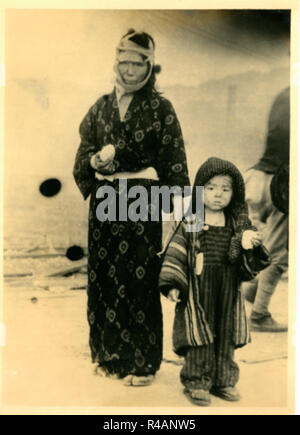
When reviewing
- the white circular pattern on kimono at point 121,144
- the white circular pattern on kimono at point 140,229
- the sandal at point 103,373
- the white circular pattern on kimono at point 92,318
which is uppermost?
the white circular pattern on kimono at point 121,144

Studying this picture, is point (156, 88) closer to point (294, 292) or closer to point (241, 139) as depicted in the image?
point (241, 139)

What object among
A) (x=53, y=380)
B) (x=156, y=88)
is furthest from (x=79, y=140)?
(x=53, y=380)

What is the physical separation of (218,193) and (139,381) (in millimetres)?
1002

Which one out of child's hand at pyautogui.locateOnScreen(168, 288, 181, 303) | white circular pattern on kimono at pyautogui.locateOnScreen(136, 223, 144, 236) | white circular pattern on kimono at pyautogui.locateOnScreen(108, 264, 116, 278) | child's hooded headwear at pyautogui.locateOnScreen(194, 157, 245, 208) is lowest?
child's hand at pyautogui.locateOnScreen(168, 288, 181, 303)

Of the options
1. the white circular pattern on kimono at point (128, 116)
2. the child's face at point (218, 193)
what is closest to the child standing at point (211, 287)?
the child's face at point (218, 193)

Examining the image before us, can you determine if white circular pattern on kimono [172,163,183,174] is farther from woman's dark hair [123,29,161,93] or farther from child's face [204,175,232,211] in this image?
woman's dark hair [123,29,161,93]

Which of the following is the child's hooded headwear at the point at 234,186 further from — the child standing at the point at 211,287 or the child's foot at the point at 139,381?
the child's foot at the point at 139,381

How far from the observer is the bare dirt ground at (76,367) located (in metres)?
2.64

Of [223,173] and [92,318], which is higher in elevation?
[223,173]

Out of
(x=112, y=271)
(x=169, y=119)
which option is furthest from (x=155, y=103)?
(x=112, y=271)

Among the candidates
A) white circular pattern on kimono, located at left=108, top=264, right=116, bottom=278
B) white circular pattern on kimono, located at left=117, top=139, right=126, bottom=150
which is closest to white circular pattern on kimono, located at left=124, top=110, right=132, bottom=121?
white circular pattern on kimono, located at left=117, top=139, right=126, bottom=150

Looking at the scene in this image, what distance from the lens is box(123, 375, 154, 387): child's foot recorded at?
2637mm

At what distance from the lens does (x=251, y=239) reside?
2.66 meters

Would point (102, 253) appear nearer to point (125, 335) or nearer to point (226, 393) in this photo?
point (125, 335)
